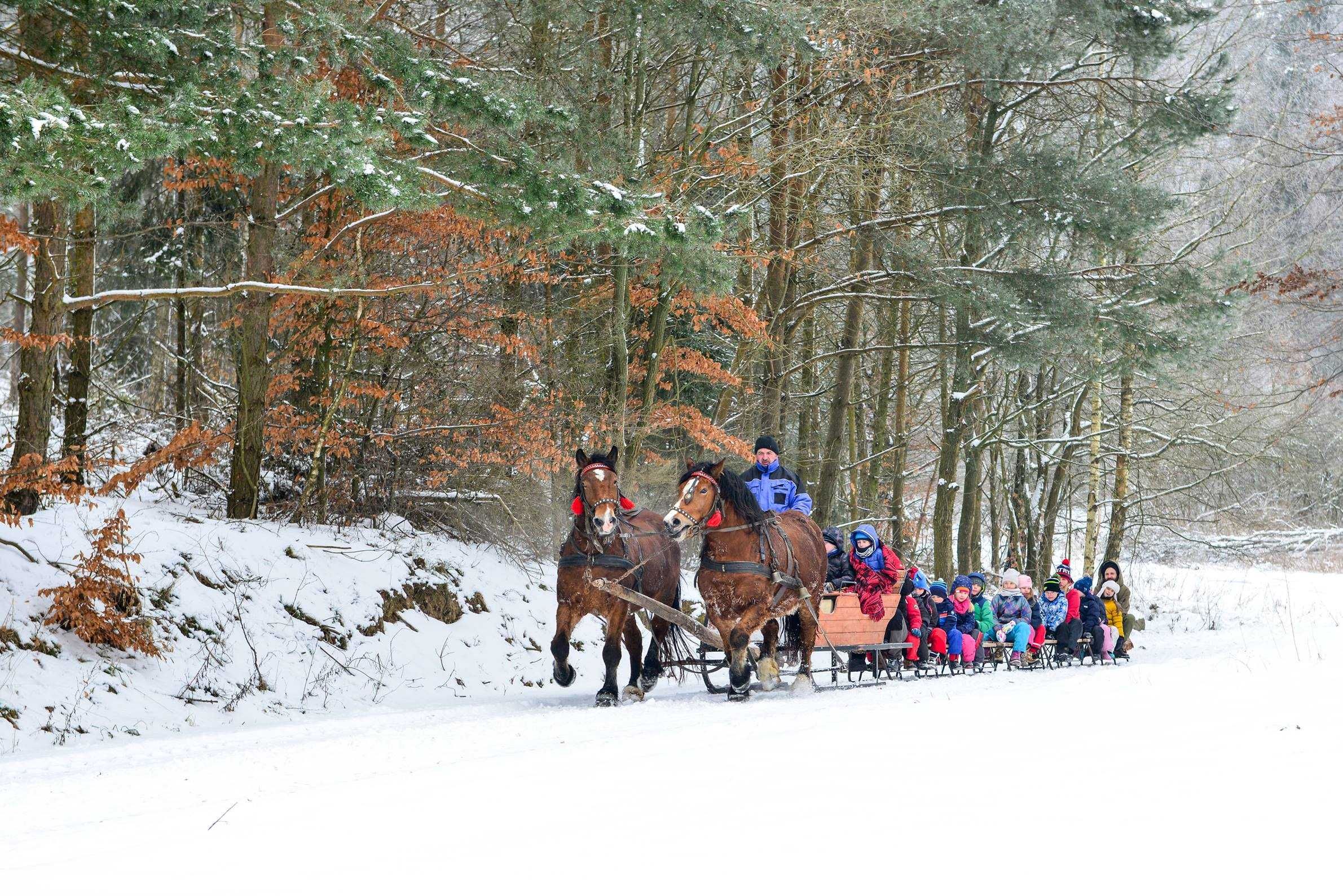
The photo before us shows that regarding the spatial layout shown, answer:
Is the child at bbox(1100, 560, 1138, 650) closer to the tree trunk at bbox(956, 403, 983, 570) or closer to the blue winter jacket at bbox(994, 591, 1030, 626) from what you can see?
the blue winter jacket at bbox(994, 591, 1030, 626)

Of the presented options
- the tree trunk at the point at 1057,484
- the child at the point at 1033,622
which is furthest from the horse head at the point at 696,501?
the tree trunk at the point at 1057,484

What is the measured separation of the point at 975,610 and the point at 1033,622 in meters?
1.69

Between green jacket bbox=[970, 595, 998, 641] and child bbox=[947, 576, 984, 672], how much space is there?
508 millimetres

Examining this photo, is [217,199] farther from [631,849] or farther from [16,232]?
[631,849]

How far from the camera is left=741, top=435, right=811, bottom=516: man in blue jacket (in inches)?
451

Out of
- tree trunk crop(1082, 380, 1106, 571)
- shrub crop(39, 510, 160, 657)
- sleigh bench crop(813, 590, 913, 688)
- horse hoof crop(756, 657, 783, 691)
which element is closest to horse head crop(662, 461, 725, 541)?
horse hoof crop(756, 657, 783, 691)

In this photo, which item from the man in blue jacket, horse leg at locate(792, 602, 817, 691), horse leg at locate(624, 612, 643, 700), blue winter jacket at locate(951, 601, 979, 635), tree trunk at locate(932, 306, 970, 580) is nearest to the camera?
horse leg at locate(624, 612, 643, 700)

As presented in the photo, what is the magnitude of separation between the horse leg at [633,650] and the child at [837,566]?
2330 millimetres

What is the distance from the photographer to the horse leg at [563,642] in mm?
9469

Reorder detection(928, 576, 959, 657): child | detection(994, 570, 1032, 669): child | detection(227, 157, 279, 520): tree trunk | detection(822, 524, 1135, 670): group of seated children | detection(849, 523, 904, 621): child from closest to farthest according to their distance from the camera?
detection(849, 523, 904, 621): child, detection(822, 524, 1135, 670): group of seated children, detection(227, 157, 279, 520): tree trunk, detection(928, 576, 959, 657): child, detection(994, 570, 1032, 669): child

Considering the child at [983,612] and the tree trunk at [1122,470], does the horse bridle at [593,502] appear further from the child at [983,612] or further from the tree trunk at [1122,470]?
the tree trunk at [1122,470]

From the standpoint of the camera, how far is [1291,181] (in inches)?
1118

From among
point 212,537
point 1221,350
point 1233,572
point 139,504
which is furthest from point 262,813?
point 1233,572

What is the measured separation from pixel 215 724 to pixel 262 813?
5.13 metres
